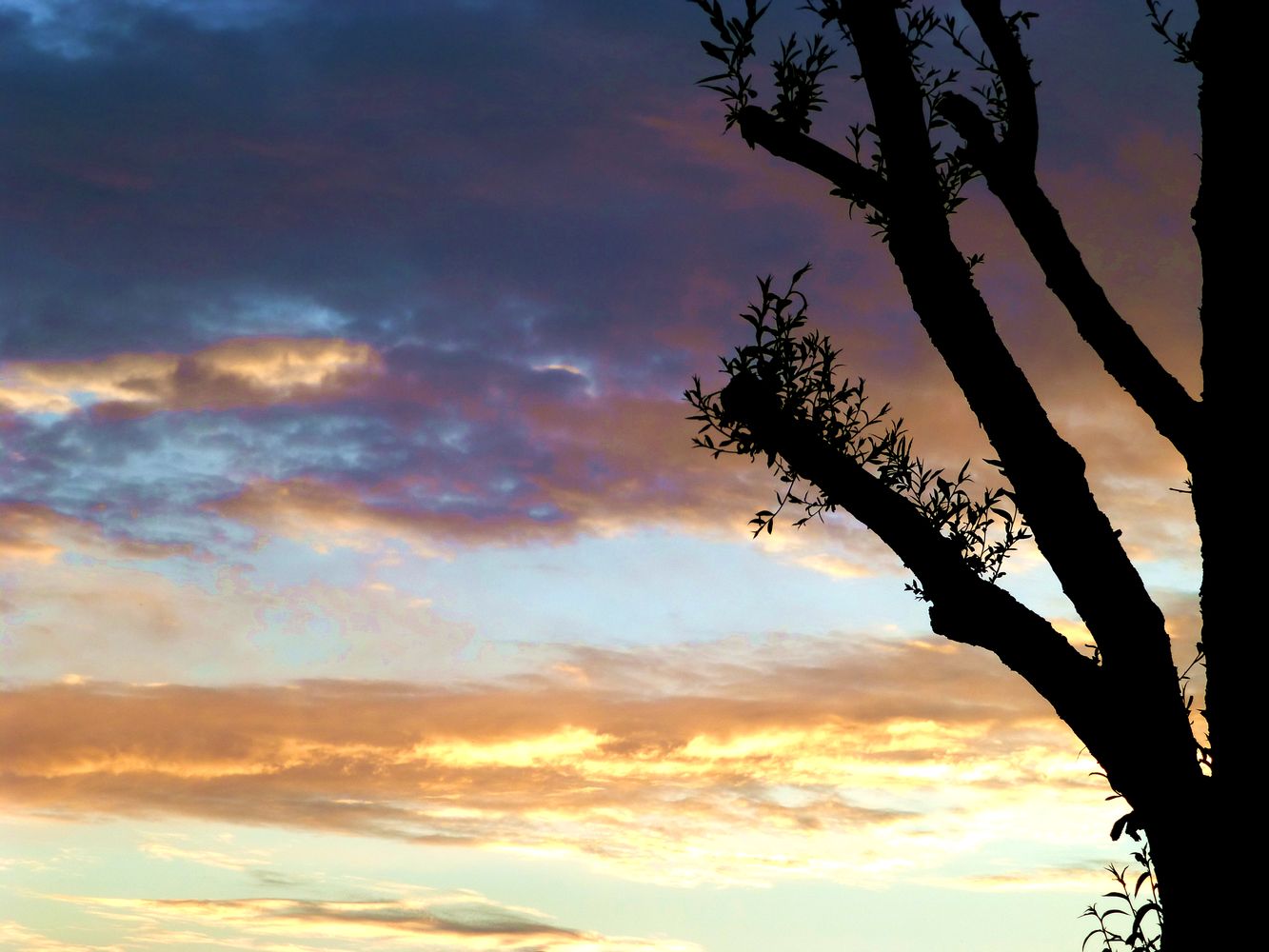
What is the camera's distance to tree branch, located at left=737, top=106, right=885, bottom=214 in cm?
869

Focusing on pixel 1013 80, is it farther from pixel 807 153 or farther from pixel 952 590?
pixel 952 590

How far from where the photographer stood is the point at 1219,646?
7.18 m

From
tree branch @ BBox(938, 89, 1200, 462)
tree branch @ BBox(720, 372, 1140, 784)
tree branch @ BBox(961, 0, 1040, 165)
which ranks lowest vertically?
tree branch @ BBox(720, 372, 1140, 784)

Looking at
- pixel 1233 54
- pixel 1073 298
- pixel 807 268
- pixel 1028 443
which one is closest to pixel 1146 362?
pixel 1073 298

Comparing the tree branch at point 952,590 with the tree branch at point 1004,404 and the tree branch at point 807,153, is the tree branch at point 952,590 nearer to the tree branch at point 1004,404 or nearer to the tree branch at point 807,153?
the tree branch at point 1004,404

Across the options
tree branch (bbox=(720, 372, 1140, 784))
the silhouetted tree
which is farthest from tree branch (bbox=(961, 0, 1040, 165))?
tree branch (bbox=(720, 372, 1140, 784))

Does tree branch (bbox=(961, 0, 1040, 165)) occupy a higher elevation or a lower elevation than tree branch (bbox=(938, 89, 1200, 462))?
higher

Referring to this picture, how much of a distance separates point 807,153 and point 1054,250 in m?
1.97

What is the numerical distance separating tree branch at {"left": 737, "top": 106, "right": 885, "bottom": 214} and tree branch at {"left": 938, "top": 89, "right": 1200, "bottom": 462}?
2.93 ft

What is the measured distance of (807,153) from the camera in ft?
29.6

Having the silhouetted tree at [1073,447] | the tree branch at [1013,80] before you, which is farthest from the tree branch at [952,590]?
the tree branch at [1013,80]

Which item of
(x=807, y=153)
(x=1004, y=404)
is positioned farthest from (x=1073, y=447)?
(x=807, y=153)

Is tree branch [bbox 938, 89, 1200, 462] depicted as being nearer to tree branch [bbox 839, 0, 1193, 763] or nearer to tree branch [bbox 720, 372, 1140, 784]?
tree branch [bbox 839, 0, 1193, 763]

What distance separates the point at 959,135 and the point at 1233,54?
187cm
